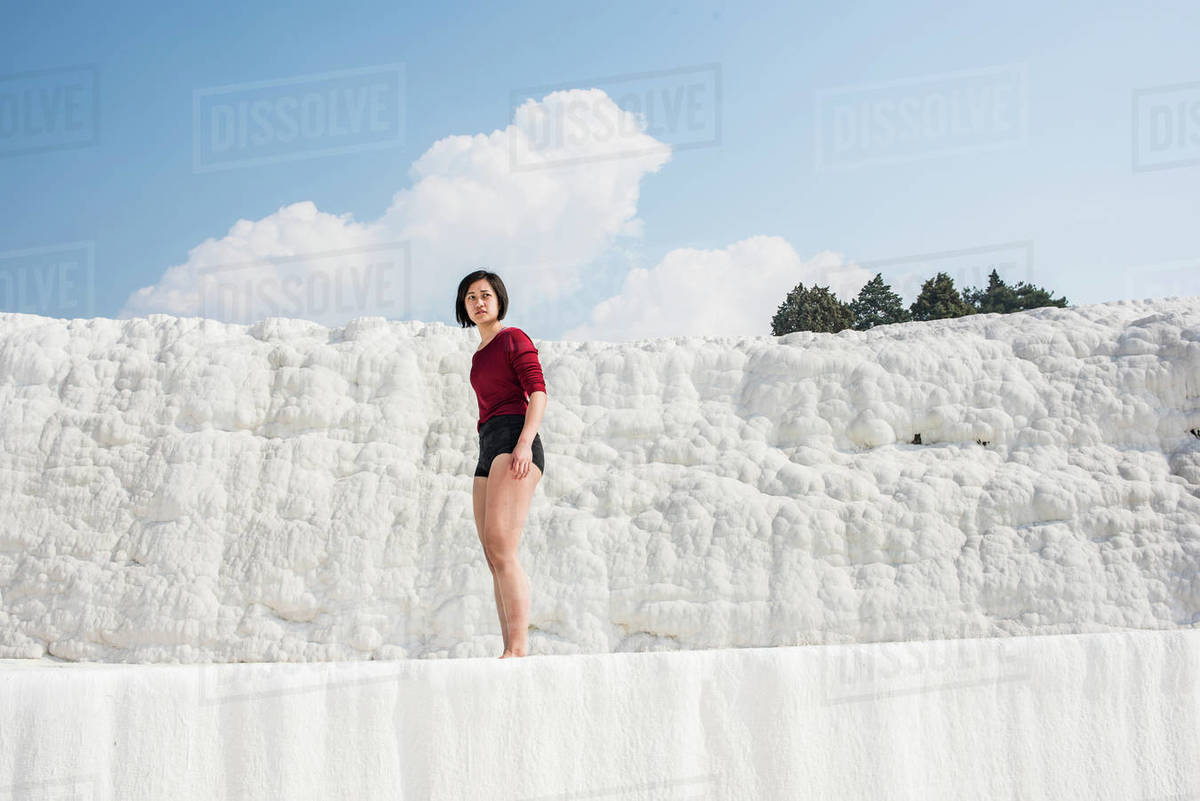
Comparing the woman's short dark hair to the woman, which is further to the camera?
the woman's short dark hair

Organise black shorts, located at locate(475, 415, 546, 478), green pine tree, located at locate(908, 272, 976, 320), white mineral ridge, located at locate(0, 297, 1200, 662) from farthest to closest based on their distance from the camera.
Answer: green pine tree, located at locate(908, 272, 976, 320) → white mineral ridge, located at locate(0, 297, 1200, 662) → black shorts, located at locate(475, 415, 546, 478)

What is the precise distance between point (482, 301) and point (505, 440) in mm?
573

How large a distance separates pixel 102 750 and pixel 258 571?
270 cm

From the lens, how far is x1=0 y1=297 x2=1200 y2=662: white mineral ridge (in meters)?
4.39

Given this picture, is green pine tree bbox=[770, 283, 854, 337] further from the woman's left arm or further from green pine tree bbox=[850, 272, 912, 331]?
the woman's left arm

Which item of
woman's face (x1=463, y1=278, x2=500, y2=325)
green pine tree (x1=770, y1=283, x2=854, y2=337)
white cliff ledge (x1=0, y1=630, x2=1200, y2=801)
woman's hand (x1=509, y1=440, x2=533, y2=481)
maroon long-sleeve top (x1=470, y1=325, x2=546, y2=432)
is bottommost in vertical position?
white cliff ledge (x1=0, y1=630, x2=1200, y2=801)

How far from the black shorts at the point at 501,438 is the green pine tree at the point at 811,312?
915 inches

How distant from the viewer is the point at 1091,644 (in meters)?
2.37

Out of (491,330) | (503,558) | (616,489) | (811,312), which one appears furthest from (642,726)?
(811,312)

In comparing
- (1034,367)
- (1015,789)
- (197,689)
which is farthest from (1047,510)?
(197,689)

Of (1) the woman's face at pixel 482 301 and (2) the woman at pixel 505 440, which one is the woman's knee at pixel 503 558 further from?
(1) the woman's face at pixel 482 301

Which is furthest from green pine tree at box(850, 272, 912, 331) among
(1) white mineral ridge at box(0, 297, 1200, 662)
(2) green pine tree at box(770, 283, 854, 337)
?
(1) white mineral ridge at box(0, 297, 1200, 662)

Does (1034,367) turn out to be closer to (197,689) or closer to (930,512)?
(930,512)

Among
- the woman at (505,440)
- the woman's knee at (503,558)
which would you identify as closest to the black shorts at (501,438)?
the woman at (505,440)
